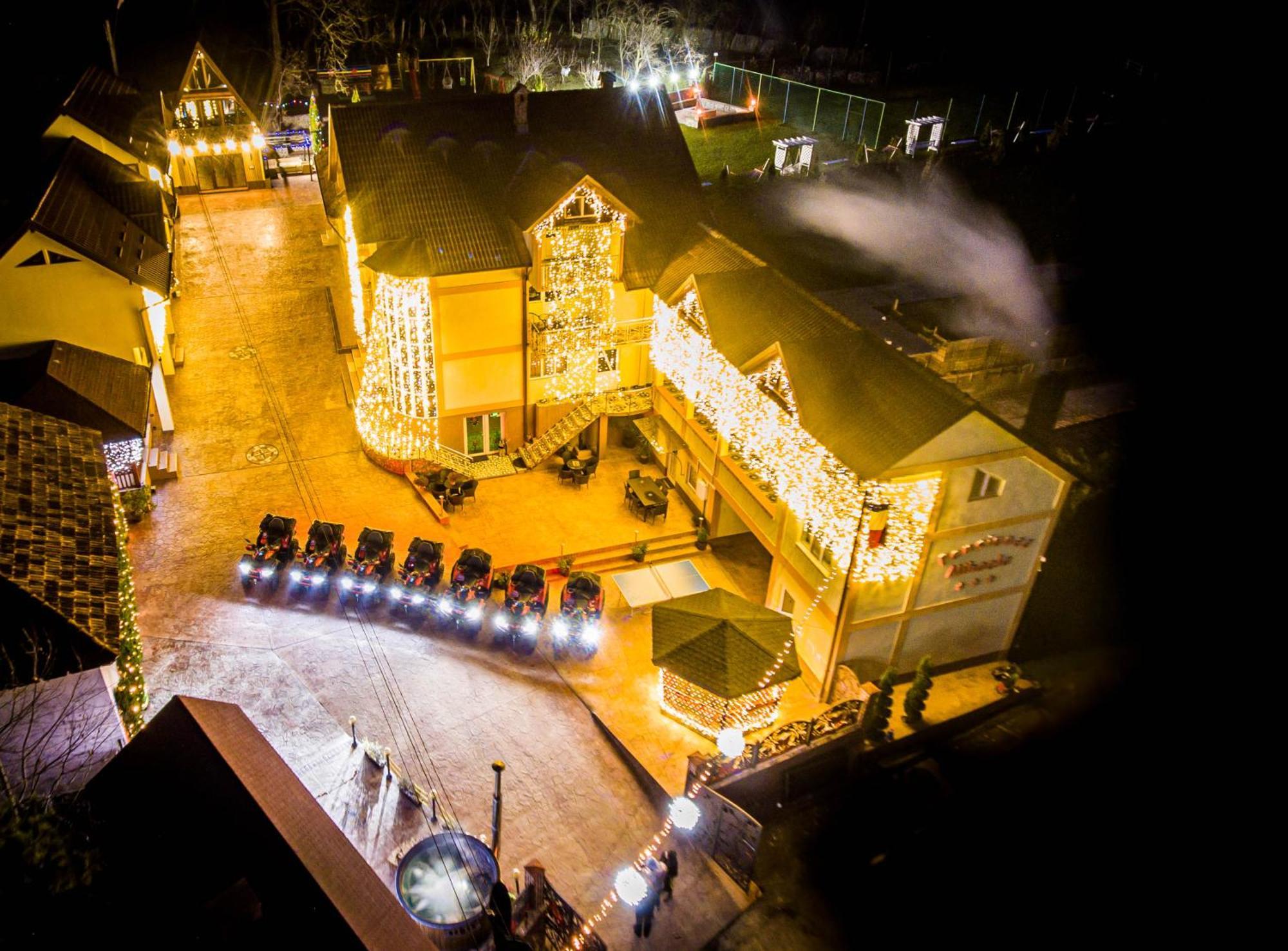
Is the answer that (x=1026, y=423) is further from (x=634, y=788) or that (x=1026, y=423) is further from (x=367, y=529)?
(x=367, y=529)

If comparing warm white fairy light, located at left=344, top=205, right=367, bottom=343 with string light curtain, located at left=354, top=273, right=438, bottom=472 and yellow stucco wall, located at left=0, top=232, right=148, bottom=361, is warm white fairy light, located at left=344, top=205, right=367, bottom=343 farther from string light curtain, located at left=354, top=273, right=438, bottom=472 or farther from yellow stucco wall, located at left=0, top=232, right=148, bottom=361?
yellow stucco wall, located at left=0, top=232, right=148, bottom=361

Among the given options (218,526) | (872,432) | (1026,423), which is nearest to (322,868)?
(872,432)

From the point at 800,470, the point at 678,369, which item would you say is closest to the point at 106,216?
the point at 678,369

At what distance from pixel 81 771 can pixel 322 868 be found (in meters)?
5.33

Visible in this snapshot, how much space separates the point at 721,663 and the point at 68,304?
74.4ft

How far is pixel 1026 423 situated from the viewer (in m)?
29.6

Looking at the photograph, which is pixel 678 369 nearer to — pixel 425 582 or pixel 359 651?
pixel 425 582

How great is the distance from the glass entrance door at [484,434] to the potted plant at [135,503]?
32.5ft

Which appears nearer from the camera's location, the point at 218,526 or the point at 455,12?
the point at 218,526

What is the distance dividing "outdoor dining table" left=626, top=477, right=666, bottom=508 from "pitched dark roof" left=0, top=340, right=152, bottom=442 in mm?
14705

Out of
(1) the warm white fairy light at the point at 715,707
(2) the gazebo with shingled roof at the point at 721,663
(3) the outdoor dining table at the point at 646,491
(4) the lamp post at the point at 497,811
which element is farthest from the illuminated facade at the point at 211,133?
(4) the lamp post at the point at 497,811

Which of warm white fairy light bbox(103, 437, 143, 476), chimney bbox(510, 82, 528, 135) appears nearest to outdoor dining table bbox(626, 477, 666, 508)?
chimney bbox(510, 82, 528, 135)

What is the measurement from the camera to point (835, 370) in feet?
76.4

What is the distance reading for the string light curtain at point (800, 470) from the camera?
21.3 m
